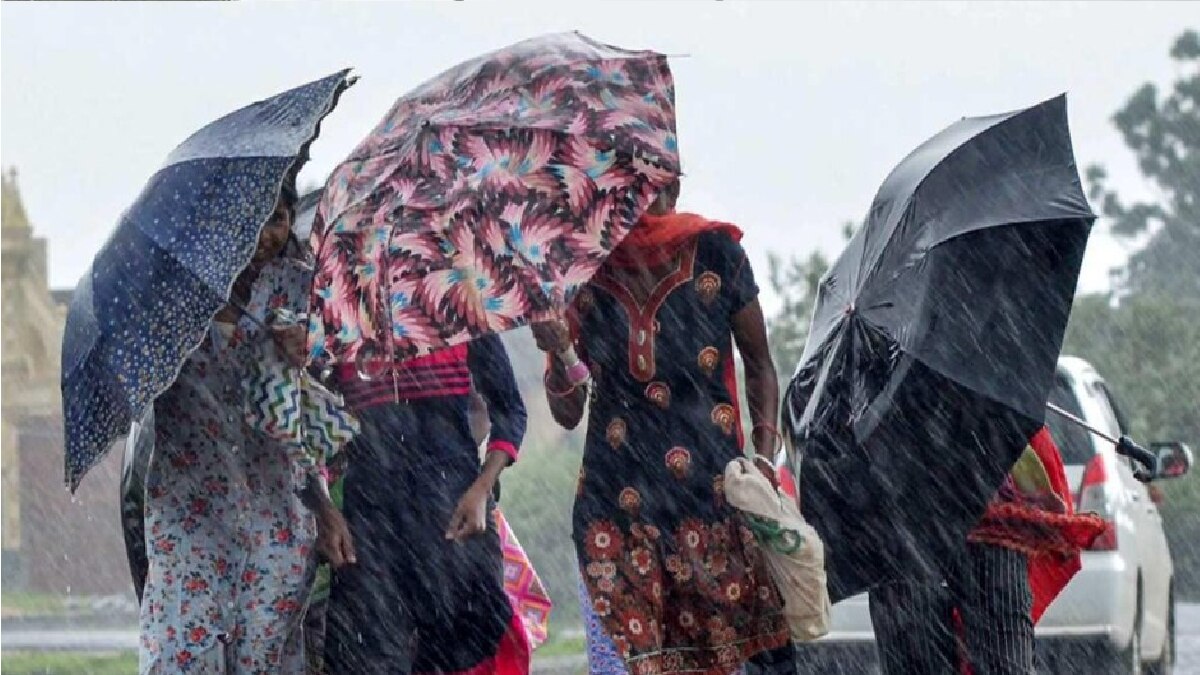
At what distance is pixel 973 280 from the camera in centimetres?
660

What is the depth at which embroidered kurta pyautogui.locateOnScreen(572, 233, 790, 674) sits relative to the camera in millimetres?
6293

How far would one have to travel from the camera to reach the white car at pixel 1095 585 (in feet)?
33.3

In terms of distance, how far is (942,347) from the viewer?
6.48 metres

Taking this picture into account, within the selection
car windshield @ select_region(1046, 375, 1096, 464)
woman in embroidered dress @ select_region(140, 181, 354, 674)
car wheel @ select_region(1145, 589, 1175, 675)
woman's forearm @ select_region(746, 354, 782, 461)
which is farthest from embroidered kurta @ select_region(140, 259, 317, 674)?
car wheel @ select_region(1145, 589, 1175, 675)

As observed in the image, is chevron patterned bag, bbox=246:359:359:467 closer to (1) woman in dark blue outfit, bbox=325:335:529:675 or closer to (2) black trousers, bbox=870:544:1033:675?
(1) woman in dark blue outfit, bbox=325:335:529:675

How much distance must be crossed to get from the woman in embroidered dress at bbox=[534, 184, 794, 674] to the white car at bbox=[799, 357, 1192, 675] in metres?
3.82

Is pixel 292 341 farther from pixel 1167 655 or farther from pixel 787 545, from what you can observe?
pixel 1167 655

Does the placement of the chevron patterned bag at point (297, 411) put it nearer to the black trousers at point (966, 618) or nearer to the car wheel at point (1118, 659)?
the black trousers at point (966, 618)

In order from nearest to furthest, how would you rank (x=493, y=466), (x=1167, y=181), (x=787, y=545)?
(x=787, y=545), (x=493, y=466), (x=1167, y=181)

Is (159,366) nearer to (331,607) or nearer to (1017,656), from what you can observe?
(331,607)

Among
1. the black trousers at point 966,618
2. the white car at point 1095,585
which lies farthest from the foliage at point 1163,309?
the black trousers at point 966,618

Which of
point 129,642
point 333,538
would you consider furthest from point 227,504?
point 129,642

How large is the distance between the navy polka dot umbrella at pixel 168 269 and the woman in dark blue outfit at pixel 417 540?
75 centimetres

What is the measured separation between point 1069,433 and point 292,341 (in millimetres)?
4967
